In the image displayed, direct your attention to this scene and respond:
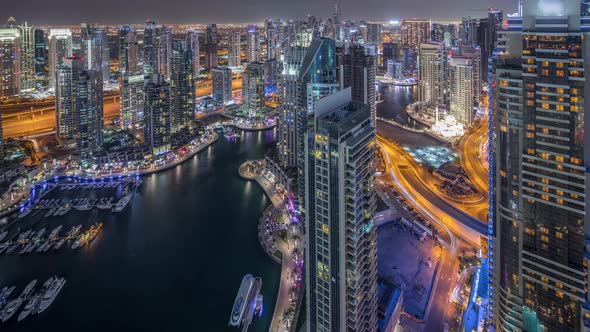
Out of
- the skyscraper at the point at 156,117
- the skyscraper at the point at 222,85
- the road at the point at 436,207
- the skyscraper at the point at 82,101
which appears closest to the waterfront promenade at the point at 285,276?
the road at the point at 436,207

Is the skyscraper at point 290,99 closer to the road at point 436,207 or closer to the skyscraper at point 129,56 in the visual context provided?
the road at point 436,207

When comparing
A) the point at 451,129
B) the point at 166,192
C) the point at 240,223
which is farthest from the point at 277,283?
the point at 451,129

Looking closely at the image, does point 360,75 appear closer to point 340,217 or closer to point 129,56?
point 340,217

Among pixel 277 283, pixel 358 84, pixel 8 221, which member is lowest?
pixel 277 283

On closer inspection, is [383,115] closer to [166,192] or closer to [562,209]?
[166,192]

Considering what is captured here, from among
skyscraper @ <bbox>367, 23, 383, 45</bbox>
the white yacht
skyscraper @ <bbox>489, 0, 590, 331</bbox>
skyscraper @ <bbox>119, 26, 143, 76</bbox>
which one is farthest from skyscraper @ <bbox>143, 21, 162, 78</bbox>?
skyscraper @ <bbox>489, 0, 590, 331</bbox>

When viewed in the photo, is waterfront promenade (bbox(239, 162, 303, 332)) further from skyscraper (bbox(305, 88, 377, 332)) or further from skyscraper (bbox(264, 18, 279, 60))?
skyscraper (bbox(264, 18, 279, 60))

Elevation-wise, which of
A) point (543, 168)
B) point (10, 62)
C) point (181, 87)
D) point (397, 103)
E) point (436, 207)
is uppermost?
point (10, 62)


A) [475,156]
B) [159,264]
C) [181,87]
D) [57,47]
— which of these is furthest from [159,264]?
[57,47]
